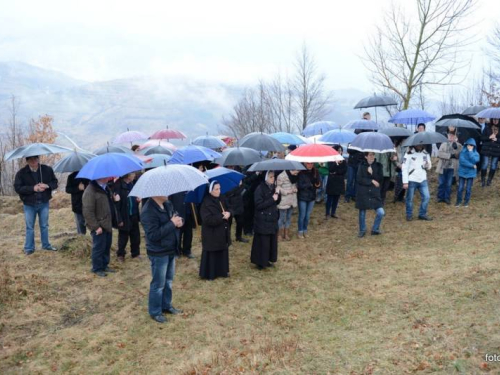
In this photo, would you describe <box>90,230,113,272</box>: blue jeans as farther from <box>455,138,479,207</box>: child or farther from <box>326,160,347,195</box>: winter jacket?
<box>455,138,479,207</box>: child

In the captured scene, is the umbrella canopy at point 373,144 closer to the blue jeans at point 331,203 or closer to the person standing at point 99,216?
the blue jeans at point 331,203

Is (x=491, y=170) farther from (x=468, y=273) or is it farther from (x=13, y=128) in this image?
(x=13, y=128)

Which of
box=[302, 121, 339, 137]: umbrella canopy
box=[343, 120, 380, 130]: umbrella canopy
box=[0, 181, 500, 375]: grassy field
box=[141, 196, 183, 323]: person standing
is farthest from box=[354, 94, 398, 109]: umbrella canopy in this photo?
box=[141, 196, 183, 323]: person standing

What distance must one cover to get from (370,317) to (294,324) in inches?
44.0

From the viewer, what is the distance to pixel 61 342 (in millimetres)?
5793

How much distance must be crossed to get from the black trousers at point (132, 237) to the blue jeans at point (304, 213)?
12.6ft

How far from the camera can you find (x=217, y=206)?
24.2 ft

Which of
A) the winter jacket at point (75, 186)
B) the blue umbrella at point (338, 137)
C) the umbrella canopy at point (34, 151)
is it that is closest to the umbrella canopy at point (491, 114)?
the blue umbrella at point (338, 137)

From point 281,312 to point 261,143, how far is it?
185 inches

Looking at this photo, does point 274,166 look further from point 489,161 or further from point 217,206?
point 489,161

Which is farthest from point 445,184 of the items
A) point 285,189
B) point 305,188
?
point 285,189

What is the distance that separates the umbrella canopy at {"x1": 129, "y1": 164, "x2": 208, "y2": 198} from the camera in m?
5.33

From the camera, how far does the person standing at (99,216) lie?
7.50m

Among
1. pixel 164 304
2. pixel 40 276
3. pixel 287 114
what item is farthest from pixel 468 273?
pixel 287 114
